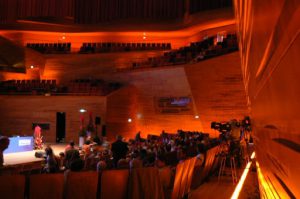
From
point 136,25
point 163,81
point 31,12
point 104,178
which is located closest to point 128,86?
point 163,81

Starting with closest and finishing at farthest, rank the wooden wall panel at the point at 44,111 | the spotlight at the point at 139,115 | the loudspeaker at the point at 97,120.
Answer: the loudspeaker at the point at 97,120
the wooden wall panel at the point at 44,111
the spotlight at the point at 139,115

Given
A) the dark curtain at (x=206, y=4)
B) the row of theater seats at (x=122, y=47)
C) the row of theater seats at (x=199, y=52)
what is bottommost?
the row of theater seats at (x=199, y=52)

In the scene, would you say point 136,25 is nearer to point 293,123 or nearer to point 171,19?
point 171,19

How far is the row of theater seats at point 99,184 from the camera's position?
446 centimetres

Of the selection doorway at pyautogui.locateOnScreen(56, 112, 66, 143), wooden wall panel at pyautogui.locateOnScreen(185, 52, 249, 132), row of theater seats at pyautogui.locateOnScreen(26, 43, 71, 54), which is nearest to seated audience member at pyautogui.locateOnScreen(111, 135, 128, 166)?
wooden wall panel at pyautogui.locateOnScreen(185, 52, 249, 132)

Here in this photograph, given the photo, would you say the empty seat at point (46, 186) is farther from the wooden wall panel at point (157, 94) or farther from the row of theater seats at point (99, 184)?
the wooden wall panel at point (157, 94)

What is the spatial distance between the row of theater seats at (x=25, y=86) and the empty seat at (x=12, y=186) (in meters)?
16.9

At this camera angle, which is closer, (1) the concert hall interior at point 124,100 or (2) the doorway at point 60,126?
(1) the concert hall interior at point 124,100

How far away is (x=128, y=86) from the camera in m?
21.3

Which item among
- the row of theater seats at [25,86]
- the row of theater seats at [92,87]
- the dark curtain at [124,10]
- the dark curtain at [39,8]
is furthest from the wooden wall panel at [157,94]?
the dark curtain at [39,8]

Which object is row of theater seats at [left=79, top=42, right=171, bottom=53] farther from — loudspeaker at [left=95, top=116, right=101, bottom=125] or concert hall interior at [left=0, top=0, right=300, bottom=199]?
loudspeaker at [left=95, top=116, right=101, bottom=125]

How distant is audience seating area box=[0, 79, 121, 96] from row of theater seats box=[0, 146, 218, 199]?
15032 millimetres

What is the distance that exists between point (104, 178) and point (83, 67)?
19.6m

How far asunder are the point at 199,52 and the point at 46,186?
16.0 meters
